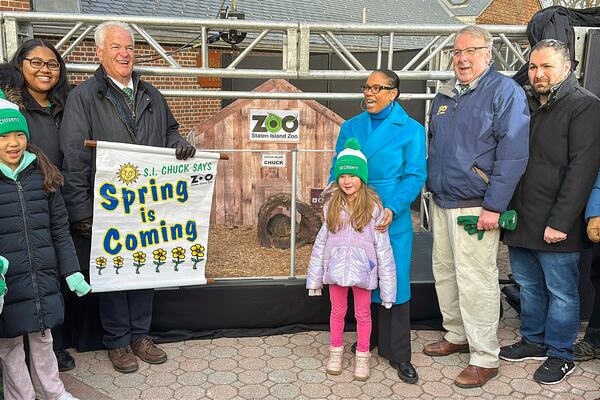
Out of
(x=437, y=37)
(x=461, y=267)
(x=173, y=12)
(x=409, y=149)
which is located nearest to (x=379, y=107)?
(x=409, y=149)

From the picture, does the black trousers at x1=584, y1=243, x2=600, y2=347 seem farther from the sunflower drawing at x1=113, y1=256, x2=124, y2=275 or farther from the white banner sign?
the sunflower drawing at x1=113, y1=256, x2=124, y2=275

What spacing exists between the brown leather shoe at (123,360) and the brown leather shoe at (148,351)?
0.08 m

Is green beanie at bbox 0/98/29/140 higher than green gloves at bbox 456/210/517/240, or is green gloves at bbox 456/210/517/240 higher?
green beanie at bbox 0/98/29/140

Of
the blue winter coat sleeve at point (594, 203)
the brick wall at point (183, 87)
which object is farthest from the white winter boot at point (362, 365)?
the brick wall at point (183, 87)

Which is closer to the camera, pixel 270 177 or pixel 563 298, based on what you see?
pixel 563 298

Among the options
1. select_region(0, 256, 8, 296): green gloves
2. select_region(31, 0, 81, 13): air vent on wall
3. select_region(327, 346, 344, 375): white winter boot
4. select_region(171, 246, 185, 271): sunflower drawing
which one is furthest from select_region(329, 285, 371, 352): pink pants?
select_region(31, 0, 81, 13): air vent on wall

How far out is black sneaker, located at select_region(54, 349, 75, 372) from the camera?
11.7ft

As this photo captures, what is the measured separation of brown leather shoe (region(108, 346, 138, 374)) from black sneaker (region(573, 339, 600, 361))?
304 centimetres

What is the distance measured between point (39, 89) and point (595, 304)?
13.1 ft

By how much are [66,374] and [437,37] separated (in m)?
3.79

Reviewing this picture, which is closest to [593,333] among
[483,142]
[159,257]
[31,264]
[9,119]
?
[483,142]

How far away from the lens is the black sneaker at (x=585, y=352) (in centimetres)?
369

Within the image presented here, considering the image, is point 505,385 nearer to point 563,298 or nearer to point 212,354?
point 563,298

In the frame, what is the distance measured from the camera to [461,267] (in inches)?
133
